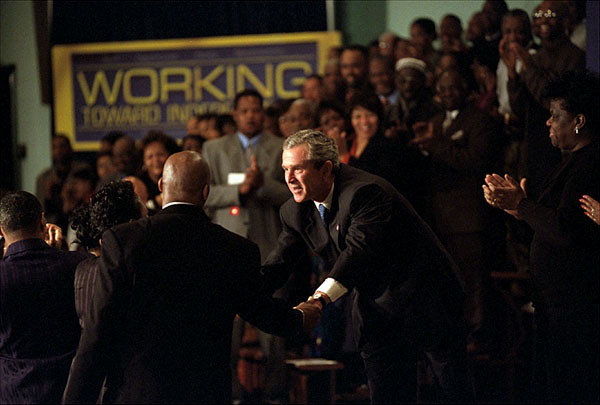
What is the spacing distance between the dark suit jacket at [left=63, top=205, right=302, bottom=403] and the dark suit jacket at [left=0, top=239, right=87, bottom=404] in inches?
19.4

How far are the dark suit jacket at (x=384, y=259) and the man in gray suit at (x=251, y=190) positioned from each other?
147 centimetres

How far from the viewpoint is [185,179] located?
2.82 m

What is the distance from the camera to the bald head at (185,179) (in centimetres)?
282

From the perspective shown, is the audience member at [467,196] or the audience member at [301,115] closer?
the audience member at [467,196]

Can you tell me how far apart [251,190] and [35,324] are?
2.30 m

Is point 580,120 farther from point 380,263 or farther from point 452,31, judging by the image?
point 452,31

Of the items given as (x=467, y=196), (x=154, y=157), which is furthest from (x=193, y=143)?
(x=467, y=196)

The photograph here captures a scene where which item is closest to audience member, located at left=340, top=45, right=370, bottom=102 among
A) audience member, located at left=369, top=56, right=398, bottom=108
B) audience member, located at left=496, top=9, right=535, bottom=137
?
audience member, located at left=369, top=56, right=398, bottom=108

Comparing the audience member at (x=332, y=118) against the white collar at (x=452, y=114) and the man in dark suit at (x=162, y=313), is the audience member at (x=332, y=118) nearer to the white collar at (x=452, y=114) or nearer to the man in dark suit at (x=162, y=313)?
the white collar at (x=452, y=114)

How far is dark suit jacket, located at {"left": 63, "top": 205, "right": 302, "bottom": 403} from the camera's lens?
105 inches

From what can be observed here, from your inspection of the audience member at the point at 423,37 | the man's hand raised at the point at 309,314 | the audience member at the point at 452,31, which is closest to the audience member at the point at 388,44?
the audience member at the point at 423,37

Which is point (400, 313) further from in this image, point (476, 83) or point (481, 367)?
point (476, 83)

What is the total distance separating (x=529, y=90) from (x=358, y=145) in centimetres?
99

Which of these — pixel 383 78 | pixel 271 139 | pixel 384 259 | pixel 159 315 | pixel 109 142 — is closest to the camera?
pixel 159 315
